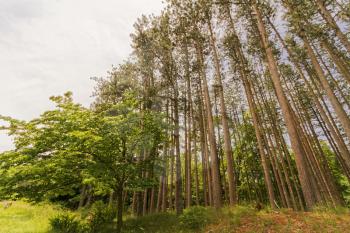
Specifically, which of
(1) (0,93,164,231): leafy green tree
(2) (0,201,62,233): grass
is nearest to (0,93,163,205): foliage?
(1) (0,93,164,231): leafy green tree

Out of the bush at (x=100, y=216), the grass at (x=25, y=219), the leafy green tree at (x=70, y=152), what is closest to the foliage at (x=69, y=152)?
the leafy green tree at (x=70, y=152)

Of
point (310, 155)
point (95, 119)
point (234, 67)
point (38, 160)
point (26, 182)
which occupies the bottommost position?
point (26, 182)

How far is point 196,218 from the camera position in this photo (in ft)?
30.2

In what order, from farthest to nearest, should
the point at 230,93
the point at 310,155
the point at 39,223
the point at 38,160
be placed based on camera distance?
the point at 230,93 < the point at 310,155 < the point at 39,223 < the point at 38,160

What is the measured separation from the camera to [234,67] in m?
17.5

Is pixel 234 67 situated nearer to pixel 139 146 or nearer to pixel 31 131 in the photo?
pixel 139 146

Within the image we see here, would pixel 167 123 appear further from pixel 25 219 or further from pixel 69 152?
pixel 25 219

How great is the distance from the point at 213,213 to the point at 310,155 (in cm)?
1192

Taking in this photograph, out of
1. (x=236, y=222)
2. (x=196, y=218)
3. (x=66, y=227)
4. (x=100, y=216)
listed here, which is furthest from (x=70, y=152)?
(x=236, y=222)

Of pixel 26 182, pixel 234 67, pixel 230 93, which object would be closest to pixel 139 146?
pixel 26 182

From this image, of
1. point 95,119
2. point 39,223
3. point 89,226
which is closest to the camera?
point 95,119

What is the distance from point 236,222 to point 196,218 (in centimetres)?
185

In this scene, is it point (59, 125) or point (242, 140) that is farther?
point (242, 140)

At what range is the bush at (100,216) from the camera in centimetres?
1064
